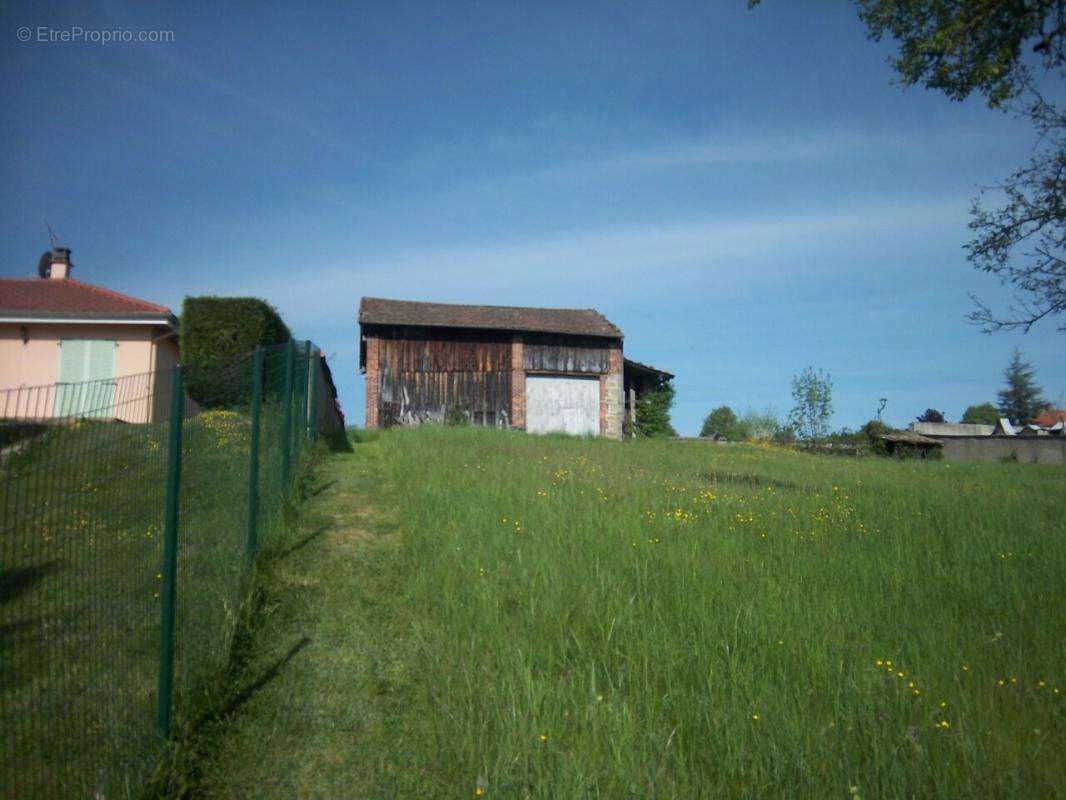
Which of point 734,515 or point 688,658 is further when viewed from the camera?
point 734,515

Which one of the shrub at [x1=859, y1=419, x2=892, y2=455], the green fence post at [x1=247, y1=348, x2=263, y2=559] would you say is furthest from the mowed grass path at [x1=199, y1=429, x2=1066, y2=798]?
the shrub at [x1=859, y1=419, x2=892, y2=455]

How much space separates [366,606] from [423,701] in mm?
1613

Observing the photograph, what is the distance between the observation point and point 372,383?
81.9 ft

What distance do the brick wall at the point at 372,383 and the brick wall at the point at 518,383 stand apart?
15.5 ft

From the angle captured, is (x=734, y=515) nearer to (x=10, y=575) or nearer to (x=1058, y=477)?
(x=10, y=575)

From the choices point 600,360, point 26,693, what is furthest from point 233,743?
point 600,360

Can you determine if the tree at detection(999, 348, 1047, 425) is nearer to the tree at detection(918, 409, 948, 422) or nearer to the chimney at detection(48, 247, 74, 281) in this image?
the tree at detection(918, 409, 948, 422)

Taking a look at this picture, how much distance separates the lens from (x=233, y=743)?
12.5 ft

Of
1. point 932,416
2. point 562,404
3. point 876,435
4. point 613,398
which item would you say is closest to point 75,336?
point 562,404

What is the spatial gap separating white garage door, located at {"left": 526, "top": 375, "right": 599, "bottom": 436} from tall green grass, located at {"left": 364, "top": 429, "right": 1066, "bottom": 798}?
1779cm

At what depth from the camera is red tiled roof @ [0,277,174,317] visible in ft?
59.0

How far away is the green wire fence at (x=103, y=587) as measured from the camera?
9.16 feet

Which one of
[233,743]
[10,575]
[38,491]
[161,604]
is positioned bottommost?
[233,743]

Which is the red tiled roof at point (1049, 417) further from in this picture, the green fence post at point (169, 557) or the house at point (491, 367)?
the green fence post at point (169, 557)
